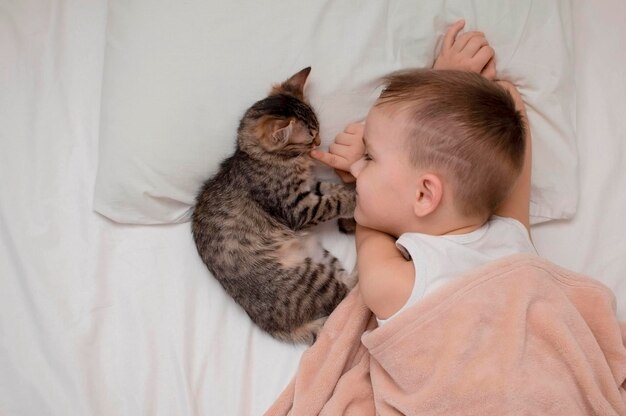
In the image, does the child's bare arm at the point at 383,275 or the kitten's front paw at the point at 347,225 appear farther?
the kitten's front paw at the point at 347,225

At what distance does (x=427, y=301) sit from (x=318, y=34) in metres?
0.82

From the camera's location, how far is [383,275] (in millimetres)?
1394

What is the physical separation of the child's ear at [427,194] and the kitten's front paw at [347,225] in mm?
396

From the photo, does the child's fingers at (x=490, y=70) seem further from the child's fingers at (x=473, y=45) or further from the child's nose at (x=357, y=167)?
the child's nose at (x=357, y=167)

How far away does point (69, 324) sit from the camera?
160 cm

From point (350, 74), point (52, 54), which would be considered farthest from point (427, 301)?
point (52, 54)

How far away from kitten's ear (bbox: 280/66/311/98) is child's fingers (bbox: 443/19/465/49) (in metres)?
0.40

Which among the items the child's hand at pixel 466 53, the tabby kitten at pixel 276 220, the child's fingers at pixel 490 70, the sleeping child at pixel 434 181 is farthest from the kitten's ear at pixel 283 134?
the child's fingers at pixel 490 70

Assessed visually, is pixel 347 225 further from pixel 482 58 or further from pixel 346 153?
pixel 482 58

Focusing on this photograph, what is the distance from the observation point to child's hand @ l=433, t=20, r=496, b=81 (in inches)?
63.8

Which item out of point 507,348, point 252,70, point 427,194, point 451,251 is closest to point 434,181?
point 427,194

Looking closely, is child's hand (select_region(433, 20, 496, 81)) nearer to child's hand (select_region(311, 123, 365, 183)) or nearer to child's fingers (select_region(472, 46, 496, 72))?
child's fingers (select_region(472, 46, 496, 72))

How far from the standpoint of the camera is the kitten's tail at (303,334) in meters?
1.60

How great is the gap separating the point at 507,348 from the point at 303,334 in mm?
560
